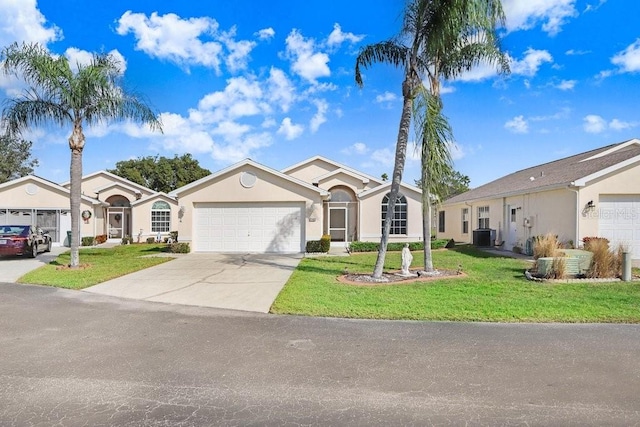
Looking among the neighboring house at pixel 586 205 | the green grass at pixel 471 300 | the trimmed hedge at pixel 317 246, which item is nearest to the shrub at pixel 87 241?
the trimmed hedge at pixel 317 246

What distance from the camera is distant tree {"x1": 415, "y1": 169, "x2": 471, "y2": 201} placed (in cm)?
1179

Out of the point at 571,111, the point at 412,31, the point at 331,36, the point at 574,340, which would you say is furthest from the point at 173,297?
the point at 571,111

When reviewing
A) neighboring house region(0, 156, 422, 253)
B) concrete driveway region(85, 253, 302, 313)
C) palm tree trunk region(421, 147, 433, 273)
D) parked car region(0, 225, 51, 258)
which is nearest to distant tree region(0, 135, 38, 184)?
neighboring house region(0, 156, 422, 253)

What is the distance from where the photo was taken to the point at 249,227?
1981 centimetres

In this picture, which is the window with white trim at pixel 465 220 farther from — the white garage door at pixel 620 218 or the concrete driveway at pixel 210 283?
the concrete driveway at pixel 210 283

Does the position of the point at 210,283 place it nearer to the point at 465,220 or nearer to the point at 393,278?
the point at 393,278

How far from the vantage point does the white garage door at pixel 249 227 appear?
19.8 m

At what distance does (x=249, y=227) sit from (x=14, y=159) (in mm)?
43326

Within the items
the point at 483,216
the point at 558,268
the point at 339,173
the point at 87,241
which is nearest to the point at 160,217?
the point at 87,241

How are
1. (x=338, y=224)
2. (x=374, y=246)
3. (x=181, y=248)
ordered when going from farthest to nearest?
(x=338, y=224)
(x=374, y=246)
(x=181, y=248)

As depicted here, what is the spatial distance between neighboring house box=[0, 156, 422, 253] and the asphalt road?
1257cm

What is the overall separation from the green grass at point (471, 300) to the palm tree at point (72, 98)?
29.0 ft

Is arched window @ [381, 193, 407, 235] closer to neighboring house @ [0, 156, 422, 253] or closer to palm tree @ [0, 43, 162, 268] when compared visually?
neighboring house @ [0, 156, 422, 253]

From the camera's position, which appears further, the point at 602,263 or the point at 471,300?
the point at 602,263
